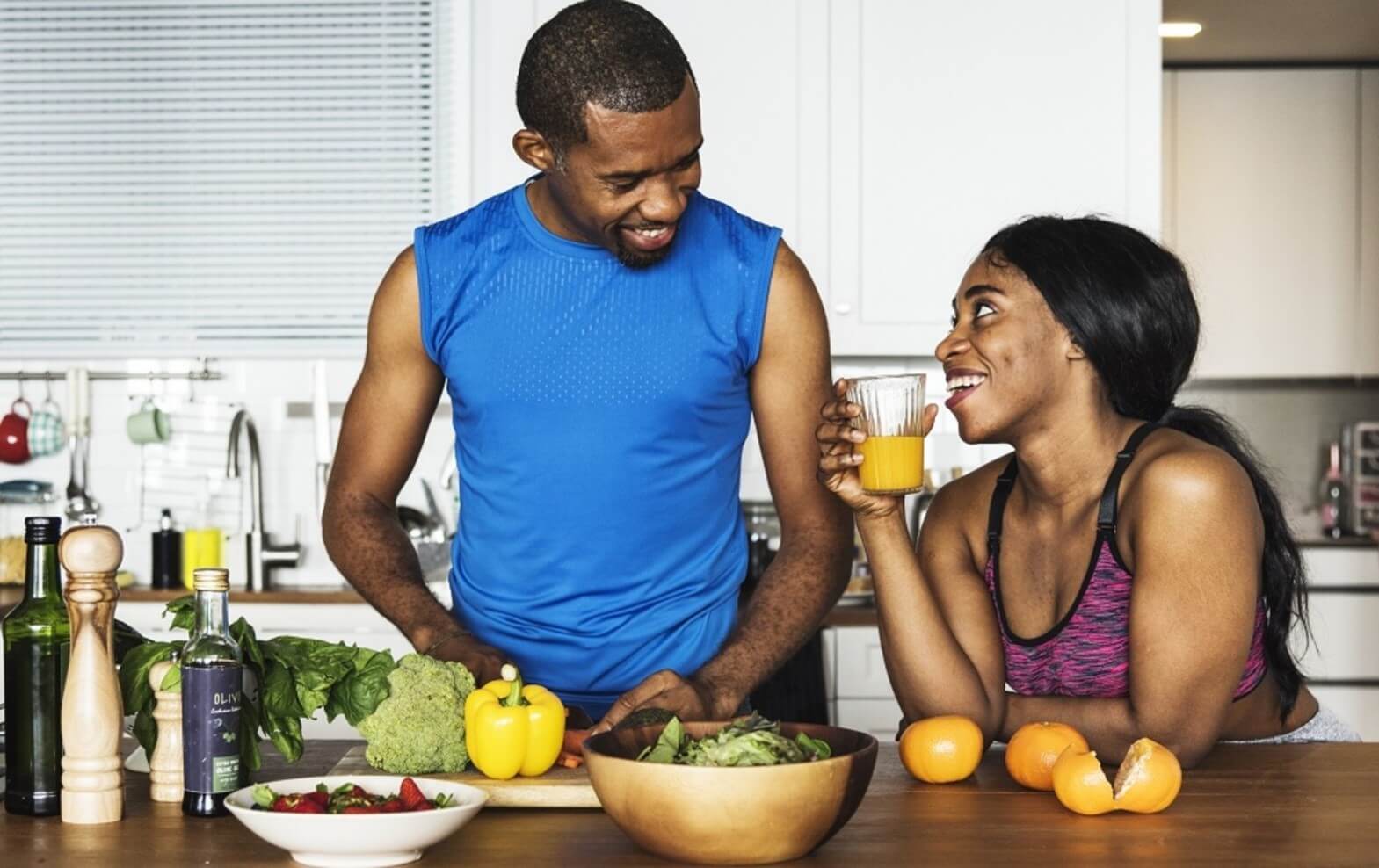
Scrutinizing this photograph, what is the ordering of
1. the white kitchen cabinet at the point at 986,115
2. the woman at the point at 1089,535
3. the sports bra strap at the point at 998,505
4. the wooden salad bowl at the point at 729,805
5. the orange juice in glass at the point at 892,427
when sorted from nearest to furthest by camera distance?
the wooden salad bowl at the point at 729,805 → the orange juice in glass at the point at 892,427 → the woman at the point at 1089,535 → the sports bra strap at the point at 998,505 → the white kitchen cabinet at the point at 986,115

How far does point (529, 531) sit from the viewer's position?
1.99 meters

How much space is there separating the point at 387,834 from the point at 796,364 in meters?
0.92

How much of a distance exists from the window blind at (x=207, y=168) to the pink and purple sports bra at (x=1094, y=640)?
261 centimetres

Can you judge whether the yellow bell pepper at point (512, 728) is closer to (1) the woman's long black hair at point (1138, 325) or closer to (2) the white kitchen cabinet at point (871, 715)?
(1) the woman's long black hair at point (1138, 325)

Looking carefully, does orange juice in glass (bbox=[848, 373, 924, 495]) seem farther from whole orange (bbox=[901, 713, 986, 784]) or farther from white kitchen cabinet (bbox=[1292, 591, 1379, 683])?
white kitchen cabinet (bbox=[1292, 591, 1379, 683])

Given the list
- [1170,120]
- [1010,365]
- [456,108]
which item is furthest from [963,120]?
[1010,365]

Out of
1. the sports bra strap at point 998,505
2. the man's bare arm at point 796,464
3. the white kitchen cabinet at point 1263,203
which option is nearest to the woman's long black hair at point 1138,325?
the sports bra strap at point 998,505

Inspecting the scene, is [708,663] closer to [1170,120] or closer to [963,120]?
[963,120]

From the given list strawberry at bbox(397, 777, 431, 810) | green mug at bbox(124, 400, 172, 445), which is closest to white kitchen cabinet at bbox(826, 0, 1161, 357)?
green mug at bbox(124, 400, 172, 445)

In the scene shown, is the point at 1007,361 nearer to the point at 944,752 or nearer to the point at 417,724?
the point at 944,752

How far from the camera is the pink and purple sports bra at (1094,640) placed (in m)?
1.97

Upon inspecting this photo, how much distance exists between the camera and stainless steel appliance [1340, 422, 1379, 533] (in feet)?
18.0

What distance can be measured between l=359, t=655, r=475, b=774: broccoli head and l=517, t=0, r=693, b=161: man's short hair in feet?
2.11

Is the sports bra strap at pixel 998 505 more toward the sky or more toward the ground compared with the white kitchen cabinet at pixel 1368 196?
more toward the ground
